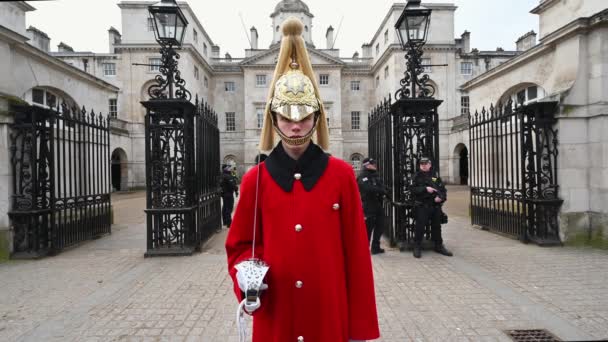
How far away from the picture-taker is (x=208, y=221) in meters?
9.42

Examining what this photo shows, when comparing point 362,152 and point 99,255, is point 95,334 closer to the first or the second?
point 99,255

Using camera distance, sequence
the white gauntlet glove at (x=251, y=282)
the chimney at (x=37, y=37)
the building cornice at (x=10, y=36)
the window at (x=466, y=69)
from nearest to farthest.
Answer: the white gauntlet glove at (x=251, y=282), the building cornice at (x=10, y=36), the chimney at (x=37, y=37), the window at (x=466, y=69)

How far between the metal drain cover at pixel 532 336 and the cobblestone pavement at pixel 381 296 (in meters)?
0.11

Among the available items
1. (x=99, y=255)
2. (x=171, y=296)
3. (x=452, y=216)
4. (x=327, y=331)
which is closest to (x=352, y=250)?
(x=327, y=331)

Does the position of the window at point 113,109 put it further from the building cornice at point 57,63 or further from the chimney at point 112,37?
the building cornice at point 57,63

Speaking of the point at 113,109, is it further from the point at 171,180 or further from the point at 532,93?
the point at 532,93

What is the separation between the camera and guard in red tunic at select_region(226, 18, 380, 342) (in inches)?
83.3

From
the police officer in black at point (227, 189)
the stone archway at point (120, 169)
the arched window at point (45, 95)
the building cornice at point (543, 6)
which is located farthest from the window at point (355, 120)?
the arched window at point (45, 95)

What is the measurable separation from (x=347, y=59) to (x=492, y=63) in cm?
1666

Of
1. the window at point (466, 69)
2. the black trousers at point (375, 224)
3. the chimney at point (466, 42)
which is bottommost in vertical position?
the black trousers at point (375, 224)

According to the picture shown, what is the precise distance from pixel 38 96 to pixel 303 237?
13.2m

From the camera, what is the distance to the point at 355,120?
44000mm

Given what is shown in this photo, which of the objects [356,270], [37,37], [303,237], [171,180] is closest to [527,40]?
[171,180]

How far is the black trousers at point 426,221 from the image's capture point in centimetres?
727
